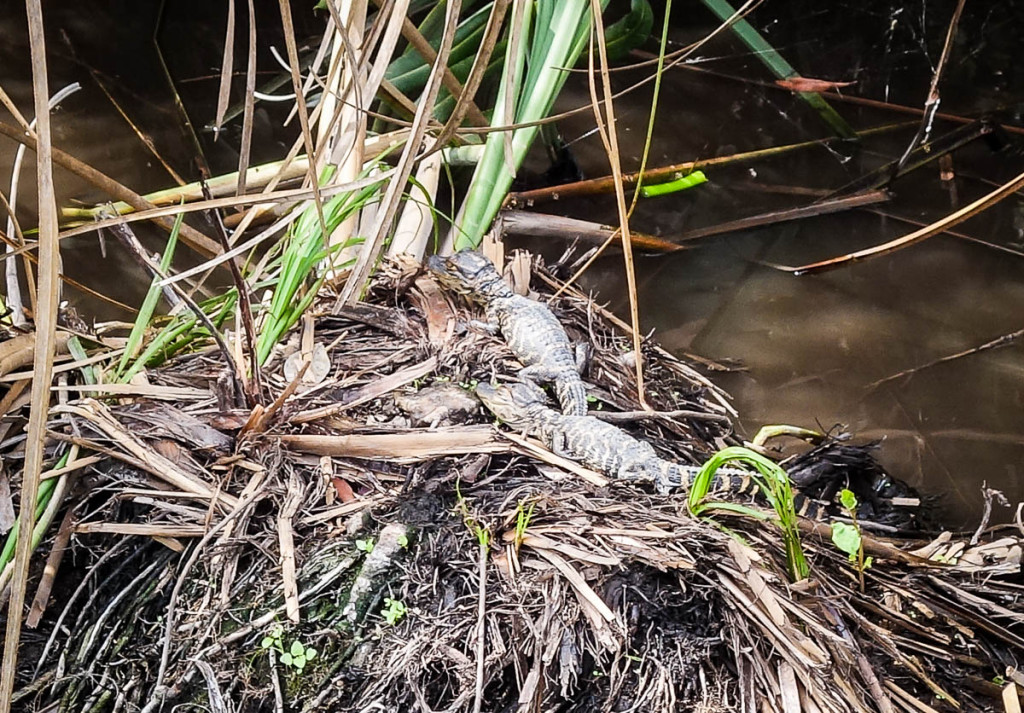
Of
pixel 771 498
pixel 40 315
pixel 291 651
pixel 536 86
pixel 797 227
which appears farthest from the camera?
pixel 797 227

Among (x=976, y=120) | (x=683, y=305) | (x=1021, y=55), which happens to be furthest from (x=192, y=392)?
(x=1021, y=55)

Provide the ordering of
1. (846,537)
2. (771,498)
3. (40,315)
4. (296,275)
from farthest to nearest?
(296,275) < (846,537) < (771,498) < (40,315)

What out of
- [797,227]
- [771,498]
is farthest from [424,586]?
[797,227]

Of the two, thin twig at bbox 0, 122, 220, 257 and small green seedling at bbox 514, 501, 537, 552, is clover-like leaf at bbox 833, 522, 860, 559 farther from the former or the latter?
thin twig at bbox 0, 122, 220, 257

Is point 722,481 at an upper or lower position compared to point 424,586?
lower

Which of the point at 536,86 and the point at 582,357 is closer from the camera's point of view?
the point at 582,357

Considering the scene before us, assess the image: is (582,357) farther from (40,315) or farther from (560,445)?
(40,315)

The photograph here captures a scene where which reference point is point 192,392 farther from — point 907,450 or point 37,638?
point 907,450

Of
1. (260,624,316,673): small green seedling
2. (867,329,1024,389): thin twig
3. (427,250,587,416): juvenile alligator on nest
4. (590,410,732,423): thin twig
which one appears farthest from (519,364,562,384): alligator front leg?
(867,329,1024,389): thin twig

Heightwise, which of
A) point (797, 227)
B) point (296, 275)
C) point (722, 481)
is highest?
point (296, 275)
